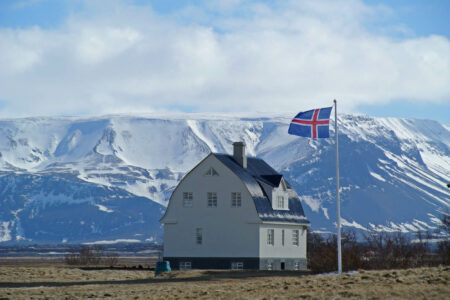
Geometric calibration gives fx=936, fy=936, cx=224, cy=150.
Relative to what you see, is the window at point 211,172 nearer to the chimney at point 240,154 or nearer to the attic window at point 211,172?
the attic window at point 211,172

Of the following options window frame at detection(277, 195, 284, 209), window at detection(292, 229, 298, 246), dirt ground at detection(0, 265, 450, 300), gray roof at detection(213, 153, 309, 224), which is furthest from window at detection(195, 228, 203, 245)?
dirt ground at detection(0, 265, 450, 300)

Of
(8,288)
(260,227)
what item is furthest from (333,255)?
(8,288)

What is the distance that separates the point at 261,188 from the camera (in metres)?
78.9

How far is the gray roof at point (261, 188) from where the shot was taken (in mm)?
76625

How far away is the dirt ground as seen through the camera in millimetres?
38250

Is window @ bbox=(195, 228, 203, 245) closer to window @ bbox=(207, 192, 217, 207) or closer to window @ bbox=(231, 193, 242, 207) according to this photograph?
window @ bbox=(207, 192, 217, 207)

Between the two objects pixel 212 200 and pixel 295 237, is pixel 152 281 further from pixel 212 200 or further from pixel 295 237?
pixel 295 237

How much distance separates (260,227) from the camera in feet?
248

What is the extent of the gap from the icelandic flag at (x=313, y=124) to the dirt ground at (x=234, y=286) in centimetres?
929

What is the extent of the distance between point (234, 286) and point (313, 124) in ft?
46.7

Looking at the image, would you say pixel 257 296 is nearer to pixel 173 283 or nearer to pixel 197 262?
pixel 173 283

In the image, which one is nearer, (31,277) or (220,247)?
(31,277)

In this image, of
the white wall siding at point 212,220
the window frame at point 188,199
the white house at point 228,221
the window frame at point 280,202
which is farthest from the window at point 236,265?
the window frame at point 280,202

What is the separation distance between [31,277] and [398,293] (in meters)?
29.5
